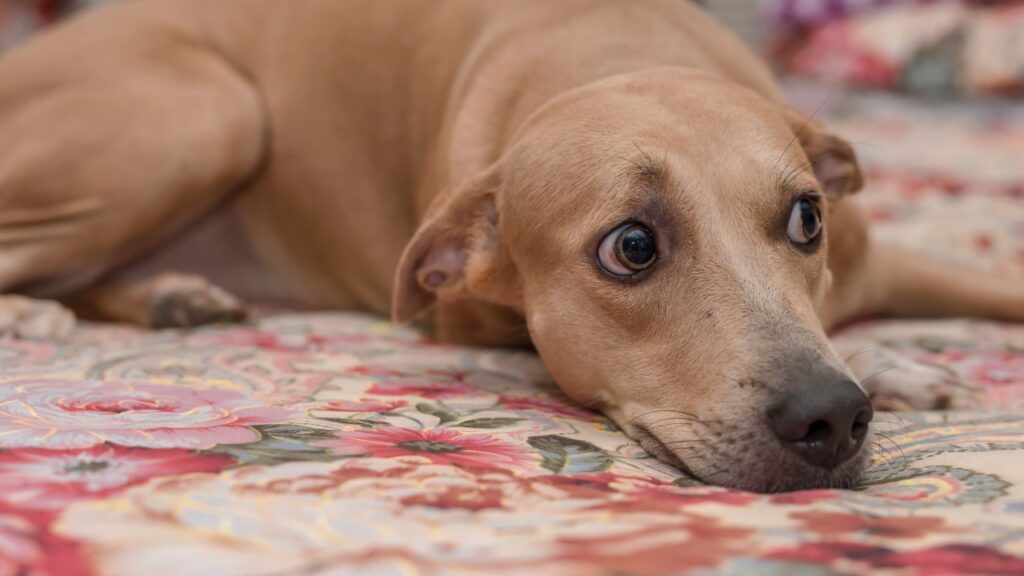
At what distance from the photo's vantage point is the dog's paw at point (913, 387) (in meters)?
2.06

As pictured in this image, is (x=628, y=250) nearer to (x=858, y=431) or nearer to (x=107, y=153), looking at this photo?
(x=858, y=431)

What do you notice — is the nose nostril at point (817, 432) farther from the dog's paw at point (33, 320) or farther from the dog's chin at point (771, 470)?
the dog's paw at point (33, 320)

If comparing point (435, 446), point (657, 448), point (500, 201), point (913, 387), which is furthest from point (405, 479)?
point (913, 387)

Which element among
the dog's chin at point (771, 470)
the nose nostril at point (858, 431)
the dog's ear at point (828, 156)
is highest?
the dog's ear at point (828, 156)

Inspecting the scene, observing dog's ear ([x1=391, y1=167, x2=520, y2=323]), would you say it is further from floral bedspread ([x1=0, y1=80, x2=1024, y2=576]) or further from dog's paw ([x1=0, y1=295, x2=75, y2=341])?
dog's paw ([x1=0, y1=295, x2=75, y2=341])

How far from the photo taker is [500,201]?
213 cm

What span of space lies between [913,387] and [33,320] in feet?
6.46

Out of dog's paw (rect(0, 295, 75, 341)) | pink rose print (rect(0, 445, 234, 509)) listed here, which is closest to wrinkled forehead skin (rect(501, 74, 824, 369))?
pink rose print (rect(0, 445, 234, 509))

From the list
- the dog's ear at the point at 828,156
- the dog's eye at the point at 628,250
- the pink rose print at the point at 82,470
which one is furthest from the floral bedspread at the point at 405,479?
the dog's ear at the point at 828,156

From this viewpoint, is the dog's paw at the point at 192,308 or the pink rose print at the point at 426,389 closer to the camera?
the pink rose print at the point at 426,389

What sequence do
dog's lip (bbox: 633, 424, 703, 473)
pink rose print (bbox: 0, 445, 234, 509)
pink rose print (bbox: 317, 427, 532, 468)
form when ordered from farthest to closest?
dog's lip (bbox: 633, 424, 703, 473) → pink rose print (bbox: 317, 427, 532, 468) → pink rose print (bbox: 0, 445, 234, 509)

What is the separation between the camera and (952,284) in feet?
9.01

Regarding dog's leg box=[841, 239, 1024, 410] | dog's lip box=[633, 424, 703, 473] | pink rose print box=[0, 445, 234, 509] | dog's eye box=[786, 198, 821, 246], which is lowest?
pink rose print box=[0, 445, 234, 509]

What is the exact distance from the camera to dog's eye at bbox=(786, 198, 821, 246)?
190cm
